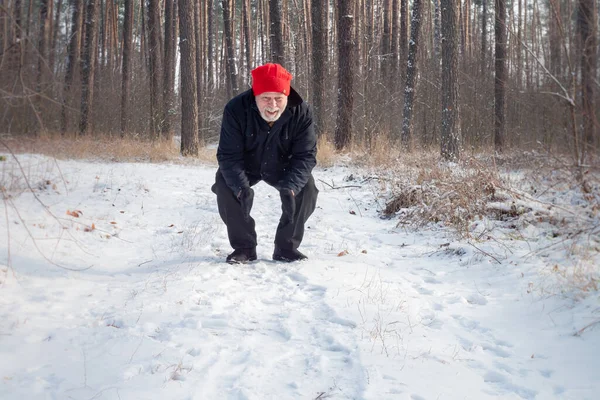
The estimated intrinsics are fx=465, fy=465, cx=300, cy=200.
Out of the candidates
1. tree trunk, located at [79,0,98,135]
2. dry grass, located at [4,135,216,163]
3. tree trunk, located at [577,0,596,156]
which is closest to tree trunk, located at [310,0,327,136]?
dry grass, located at [4,135,216,163]

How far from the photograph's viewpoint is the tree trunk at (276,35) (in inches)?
425

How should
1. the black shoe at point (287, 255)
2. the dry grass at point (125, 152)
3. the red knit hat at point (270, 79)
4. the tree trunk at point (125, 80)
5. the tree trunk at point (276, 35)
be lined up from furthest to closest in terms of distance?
the tree trunk at point (125, 80), the tree trunk at point (276, 35), the dry grass at point (125, 152), the black shoe at point (287, 255), the red knit hat at point (270, 79)

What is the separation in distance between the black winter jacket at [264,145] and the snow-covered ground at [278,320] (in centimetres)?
67

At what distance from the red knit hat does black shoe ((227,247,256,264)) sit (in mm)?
1193

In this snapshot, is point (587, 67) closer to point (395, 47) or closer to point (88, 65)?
point (88, 65)

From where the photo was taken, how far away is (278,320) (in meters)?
2.53

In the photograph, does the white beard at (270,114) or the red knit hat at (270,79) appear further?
the white beard at (270,114)

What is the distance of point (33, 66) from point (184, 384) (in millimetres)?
1665

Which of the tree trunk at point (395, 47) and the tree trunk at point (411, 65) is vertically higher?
the tree trunk at point (395, 47)

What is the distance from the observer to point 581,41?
2.49 m

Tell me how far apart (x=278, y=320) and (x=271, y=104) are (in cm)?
151

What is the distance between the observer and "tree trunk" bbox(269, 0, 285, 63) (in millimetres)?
10805

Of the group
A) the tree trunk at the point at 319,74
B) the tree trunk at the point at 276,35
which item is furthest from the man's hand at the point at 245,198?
the tree trunk at the point at 319,74

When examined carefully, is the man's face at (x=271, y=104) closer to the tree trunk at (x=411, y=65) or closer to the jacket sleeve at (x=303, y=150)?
the jacket sleeve at (x=303, y=150)
